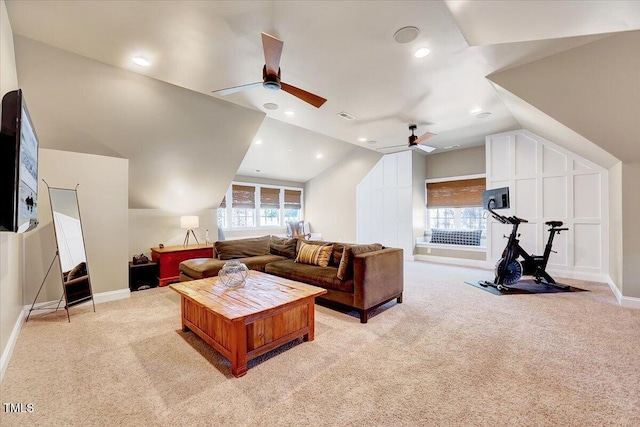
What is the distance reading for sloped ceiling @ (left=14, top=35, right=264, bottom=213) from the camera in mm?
3061

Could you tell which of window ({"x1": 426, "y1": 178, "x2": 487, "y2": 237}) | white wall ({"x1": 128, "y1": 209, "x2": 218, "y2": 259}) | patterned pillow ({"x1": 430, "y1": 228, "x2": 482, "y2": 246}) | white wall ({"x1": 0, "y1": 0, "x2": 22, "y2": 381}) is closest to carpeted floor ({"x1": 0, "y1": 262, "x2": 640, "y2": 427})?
white wall ({"x1": 0, "y1": 0, "x2": 22, "y2": 381})

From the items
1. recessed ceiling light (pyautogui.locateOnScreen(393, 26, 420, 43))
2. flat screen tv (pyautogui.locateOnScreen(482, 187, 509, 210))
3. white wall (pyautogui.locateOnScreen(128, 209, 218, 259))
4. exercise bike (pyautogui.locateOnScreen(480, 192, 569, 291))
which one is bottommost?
exercise bike (pyautogui.locateOnScreen(480, 192, 569, 291))

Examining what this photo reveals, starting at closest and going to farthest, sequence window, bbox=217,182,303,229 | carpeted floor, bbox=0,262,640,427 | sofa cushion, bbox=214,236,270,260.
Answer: carpeted floor, bbox=0,262,640,427, sofa cushion, bbox=214,236,270,260, window, bbox=217,182,303,229

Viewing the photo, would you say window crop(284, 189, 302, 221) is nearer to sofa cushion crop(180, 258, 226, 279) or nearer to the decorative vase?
sofa cushion crop(180, 258, 226, 279)

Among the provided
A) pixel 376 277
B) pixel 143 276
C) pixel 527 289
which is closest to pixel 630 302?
pixel 527 289

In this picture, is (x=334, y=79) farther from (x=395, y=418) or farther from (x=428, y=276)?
(x=428, y=276)

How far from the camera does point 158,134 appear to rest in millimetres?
4188

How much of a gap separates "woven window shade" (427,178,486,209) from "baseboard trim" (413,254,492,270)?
1.37 meters

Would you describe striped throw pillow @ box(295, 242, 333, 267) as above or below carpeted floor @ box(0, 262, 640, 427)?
above

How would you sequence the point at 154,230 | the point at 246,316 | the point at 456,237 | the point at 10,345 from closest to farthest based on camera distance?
the point at 246,316, the point at 10,345, the point at 154,230, the point at 456,237

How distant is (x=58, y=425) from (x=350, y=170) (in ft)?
24.9

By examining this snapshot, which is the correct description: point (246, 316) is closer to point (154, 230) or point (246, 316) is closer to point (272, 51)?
point (272, 51)

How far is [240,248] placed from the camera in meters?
4.79

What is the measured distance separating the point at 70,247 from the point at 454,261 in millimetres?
7190
